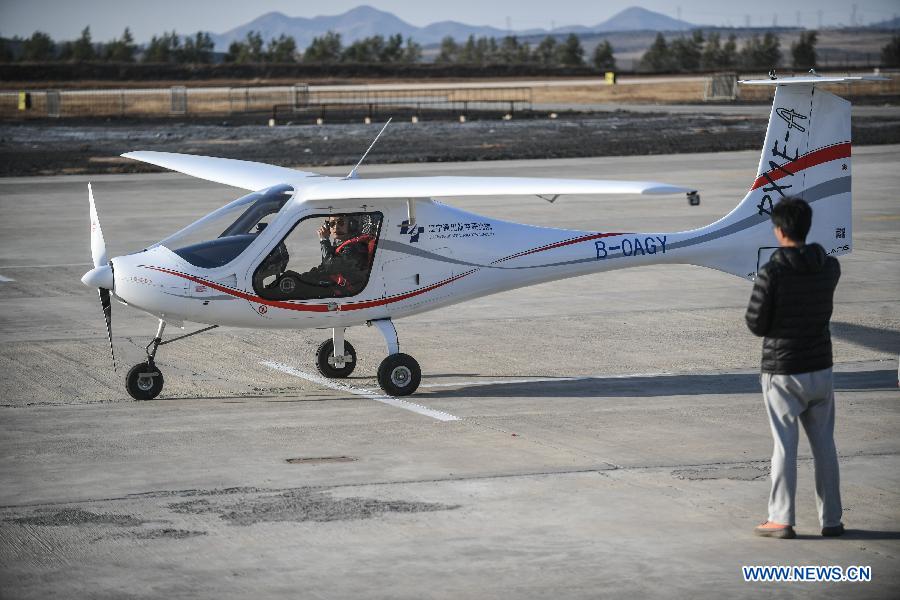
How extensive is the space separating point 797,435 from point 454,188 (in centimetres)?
532

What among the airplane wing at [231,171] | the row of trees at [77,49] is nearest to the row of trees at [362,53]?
the row of trees at [77,49]

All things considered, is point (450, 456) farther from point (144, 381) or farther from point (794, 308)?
point (144, 381)

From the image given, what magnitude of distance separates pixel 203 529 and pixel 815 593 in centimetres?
403

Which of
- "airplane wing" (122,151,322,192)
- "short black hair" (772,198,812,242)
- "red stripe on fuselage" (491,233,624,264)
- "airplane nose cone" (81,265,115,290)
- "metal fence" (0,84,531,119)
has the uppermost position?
"metal fence" (0,84,531,119)

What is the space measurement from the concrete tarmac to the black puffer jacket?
47.1 inches

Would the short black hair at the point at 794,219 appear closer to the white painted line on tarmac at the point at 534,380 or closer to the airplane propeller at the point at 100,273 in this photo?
the white painted line on tarmac at the point at 534,380

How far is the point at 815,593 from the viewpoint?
24.7 feet

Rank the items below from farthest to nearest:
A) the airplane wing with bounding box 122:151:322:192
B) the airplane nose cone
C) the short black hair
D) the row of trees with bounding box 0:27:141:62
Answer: the row of trees with bounding box 0:27:141:62 < the airplane wing with bounding box 122:151:322:192 < the airplane nose cone < the short black hair

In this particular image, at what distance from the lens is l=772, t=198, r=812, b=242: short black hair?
8.18 metres

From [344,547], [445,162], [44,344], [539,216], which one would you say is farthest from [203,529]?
[445,162]

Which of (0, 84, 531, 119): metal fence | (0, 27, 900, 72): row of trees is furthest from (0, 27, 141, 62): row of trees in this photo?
(0, 84, 531, 119): metal fence

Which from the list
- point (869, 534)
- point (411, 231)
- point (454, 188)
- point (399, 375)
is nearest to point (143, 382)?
point (399, 375)

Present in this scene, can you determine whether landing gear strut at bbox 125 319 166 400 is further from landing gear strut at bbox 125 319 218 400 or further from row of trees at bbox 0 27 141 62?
row of trees at bbox 0 27 141 62

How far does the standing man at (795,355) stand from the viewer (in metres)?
8.24
